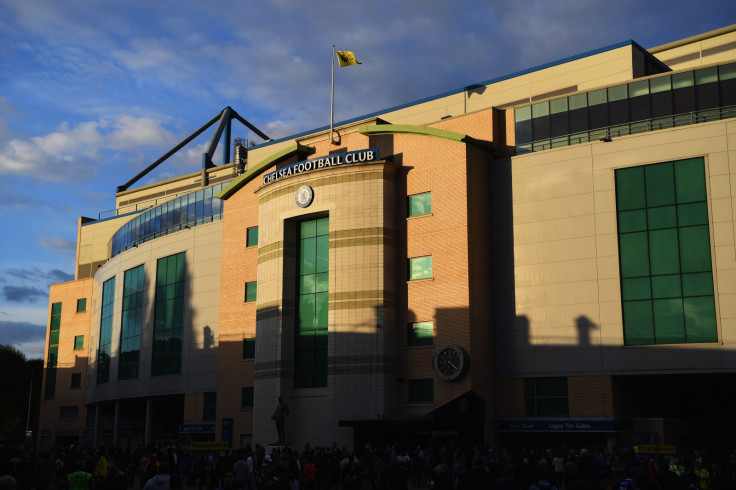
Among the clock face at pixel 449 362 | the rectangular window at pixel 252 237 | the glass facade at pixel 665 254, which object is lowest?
the clock face at pixel 449 362

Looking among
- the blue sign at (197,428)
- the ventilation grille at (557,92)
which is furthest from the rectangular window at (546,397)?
the blue sign at (197,428)

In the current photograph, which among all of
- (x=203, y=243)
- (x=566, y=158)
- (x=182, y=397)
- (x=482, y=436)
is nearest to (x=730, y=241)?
(x=566, y=158)

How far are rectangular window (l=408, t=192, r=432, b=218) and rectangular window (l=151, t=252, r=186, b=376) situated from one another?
23.1 m

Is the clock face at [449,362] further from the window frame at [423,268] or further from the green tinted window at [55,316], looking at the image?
the green tinted window at [55,316]

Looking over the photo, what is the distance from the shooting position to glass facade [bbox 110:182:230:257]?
203 ft

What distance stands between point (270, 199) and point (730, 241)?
27260 millimetres

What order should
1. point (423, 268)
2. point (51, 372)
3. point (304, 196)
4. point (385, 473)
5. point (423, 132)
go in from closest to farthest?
1. point (385, 473)
2. point (423, 268)
3. point (423, 132)
4. point (304, 196)
5. point (51, 372)

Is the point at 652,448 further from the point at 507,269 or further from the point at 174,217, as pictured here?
the point at 174,217

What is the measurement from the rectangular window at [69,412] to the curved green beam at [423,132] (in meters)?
50.3

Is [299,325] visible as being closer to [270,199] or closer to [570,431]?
[270,199]

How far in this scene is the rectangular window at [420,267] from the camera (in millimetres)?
45906

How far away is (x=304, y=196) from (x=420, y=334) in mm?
11219

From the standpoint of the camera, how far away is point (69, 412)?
8294cm

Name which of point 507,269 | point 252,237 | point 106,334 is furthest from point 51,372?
point 507,269
